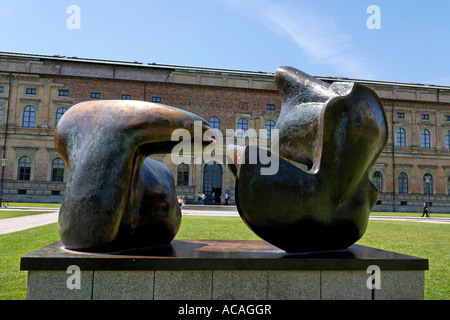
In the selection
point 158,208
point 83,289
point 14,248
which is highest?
point 158,208

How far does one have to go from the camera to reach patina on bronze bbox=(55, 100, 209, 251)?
3129mm

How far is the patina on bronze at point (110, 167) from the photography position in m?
3.13

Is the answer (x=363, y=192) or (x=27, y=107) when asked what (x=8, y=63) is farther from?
(x=363, y=192)

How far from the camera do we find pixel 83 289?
9.23ft

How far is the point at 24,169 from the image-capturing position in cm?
2947

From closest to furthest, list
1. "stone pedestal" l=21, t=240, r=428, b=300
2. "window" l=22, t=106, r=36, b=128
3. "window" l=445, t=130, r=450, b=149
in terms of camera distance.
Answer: "stone pedestal" l=21, t=240, r=428, b=300 < "window" l=22, t=106, r=36, b=128 < "window" l=445, t=130, r=450, b=149

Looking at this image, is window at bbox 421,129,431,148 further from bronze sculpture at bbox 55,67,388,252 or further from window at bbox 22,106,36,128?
bronze sculpture at bbox 55,67,388,252

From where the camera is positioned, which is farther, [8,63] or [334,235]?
[8,63]

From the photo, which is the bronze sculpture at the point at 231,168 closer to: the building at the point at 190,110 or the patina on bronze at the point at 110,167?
the patina on bronze at the point at 110,167

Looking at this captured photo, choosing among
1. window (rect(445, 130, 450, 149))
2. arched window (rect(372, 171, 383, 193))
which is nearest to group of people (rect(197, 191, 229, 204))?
arched window (rect(372, 171, 383, 193))

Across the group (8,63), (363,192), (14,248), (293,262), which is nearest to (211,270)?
(293,262)

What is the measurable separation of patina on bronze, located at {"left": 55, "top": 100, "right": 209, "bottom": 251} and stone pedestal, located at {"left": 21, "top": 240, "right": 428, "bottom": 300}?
231mm

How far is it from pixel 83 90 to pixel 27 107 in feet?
15.7

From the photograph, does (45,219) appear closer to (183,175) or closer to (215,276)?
(215,276)
